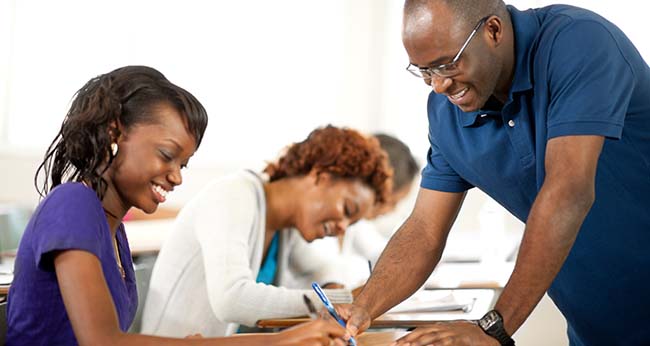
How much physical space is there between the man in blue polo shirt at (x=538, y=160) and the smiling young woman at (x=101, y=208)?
382 millimetres

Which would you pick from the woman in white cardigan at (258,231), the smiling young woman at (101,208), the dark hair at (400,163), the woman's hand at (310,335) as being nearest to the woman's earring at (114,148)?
the smiling young woman at (101,208)

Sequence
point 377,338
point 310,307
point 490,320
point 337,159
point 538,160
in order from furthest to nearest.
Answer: point 337,159 < point 310,307 < point 377,338 < point 538,160 < point 490,320

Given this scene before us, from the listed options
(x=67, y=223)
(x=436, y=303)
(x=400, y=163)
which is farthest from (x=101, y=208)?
(x=400, y=163)

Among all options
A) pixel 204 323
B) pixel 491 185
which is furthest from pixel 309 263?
pixel 491 185

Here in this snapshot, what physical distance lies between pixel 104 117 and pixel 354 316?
0.64 meters

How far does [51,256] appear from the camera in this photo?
162cm

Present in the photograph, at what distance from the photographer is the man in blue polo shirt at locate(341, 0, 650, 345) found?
1706mm

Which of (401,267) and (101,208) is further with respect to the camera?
(401,267)

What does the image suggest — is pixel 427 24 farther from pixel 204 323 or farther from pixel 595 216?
pixel 204 323

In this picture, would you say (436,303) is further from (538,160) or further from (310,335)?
(310,335)

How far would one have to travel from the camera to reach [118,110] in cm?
186

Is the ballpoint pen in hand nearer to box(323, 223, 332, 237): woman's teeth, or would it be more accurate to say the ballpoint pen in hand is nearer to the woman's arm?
box(323, 223, 332, 237): woman's teeth

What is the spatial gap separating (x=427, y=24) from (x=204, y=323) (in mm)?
1538

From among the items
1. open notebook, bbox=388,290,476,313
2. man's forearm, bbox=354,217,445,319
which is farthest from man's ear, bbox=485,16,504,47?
open notebook, bbox=388,290,476,313
